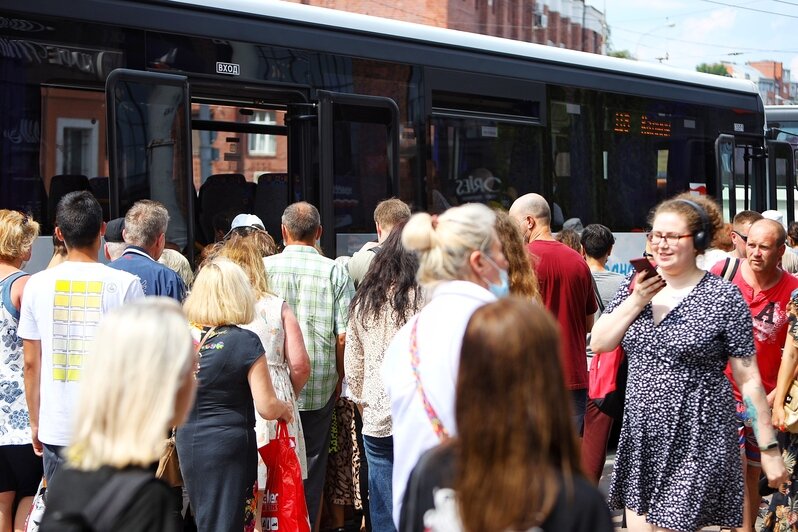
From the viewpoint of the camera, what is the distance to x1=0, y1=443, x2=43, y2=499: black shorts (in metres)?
5.88

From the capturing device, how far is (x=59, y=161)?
7891mm

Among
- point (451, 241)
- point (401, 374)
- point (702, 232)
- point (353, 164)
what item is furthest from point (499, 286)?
point (353, 164)

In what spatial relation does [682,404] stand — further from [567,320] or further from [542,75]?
[542,75]

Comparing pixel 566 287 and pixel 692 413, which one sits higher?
pixel 566 287

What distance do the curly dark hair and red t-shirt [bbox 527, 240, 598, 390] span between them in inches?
59.3

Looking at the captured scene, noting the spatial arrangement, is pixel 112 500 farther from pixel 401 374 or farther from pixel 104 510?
pixel 401 374

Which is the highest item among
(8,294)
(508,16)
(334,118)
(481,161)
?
(508,16)

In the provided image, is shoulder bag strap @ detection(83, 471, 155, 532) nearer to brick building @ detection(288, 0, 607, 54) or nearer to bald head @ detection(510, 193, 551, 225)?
bald head @ detection(510, 193, 551, 225)

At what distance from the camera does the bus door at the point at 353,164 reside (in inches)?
373

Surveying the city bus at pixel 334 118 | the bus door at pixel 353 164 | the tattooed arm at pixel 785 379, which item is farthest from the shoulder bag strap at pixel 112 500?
the bus door at pixel 353 164

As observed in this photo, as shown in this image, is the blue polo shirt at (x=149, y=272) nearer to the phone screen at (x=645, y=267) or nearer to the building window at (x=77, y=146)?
the building window at (x=77, y=146)

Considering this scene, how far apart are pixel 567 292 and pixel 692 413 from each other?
211 centimetres

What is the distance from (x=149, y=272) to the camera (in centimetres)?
633

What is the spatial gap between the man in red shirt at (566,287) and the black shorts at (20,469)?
3.03 m
